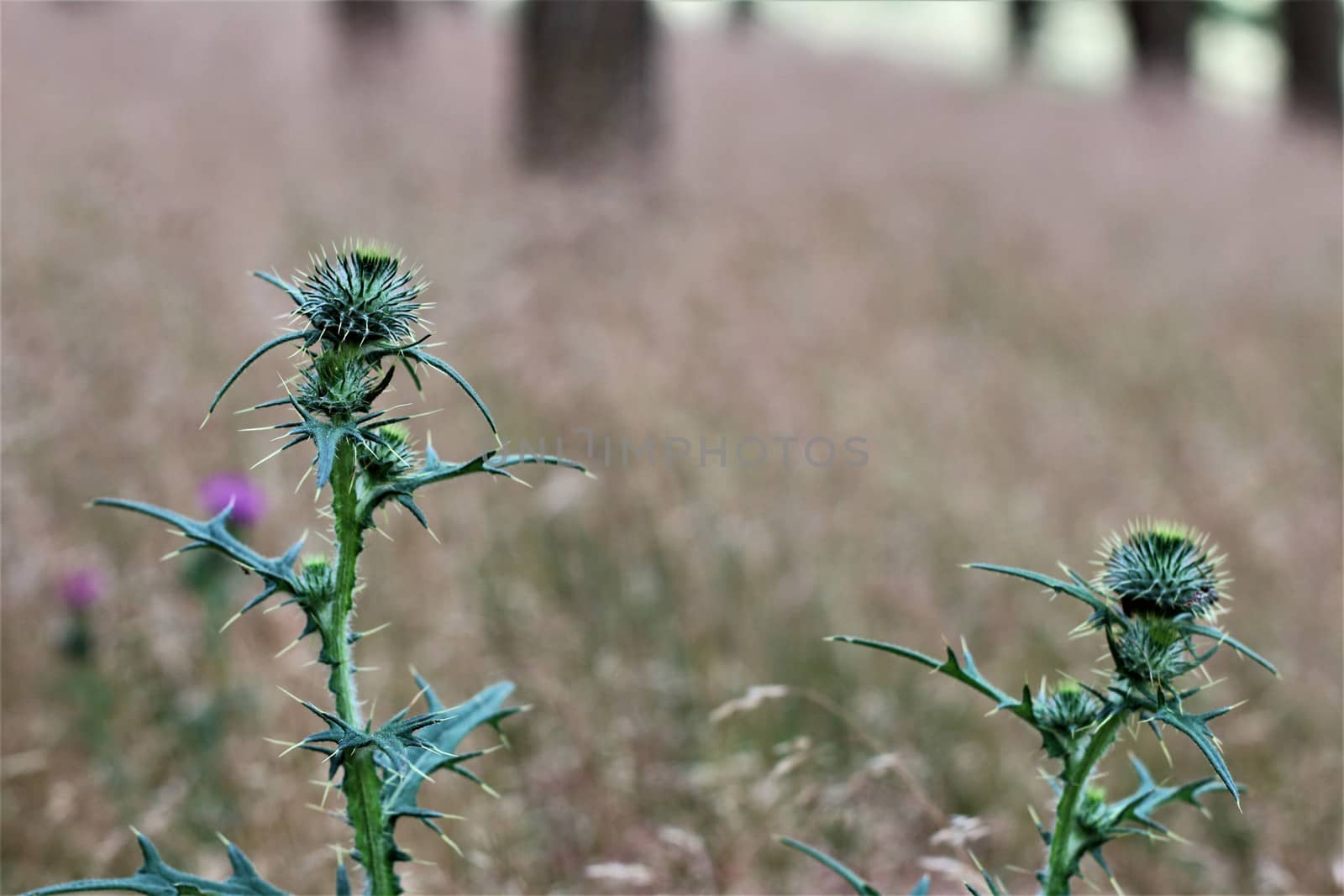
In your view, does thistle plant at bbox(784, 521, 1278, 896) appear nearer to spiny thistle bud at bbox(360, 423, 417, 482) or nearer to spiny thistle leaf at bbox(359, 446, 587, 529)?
spiny thistle leaf at bbox(359, 446, 587, 529)

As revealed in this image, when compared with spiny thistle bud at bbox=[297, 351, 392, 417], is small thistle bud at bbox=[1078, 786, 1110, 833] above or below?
below

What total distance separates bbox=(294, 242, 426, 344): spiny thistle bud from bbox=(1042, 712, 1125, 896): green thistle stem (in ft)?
2.79

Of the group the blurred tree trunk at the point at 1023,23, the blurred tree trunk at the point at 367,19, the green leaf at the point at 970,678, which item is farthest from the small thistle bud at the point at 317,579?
the blurred tree trunk at the point at 1023,23

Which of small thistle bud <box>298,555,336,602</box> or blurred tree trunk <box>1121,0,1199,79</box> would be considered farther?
blurred tree trunk <box>1121,0,1199,79</box>

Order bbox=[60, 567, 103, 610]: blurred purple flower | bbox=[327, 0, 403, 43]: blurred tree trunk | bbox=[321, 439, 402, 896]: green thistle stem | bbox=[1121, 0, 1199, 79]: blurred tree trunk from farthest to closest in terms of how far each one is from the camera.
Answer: bbox=[1121, 0, 1199, 79]: blurred tree trunk < bbox=[327, 0, 403, 43]: blurred tree trunk < bbox=[60, 567, 103, 610]: blurred purple flower < bbox=[321, 439, 402, 896]: green thistle stem

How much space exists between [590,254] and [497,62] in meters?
7.03

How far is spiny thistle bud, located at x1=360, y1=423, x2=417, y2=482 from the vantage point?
3.57 ft

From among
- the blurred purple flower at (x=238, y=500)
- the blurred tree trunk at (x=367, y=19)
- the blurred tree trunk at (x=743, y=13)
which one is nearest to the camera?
the blurred purple flower at (x=238, y=500)

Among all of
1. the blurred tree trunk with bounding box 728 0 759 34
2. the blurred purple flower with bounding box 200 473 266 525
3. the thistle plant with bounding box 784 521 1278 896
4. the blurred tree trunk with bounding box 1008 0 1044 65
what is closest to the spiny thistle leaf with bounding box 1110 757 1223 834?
the thistle plant with bounding box 784 521 1278 896

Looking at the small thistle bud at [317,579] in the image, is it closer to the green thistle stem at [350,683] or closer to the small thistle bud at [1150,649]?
the green thistle stem at [350,683]

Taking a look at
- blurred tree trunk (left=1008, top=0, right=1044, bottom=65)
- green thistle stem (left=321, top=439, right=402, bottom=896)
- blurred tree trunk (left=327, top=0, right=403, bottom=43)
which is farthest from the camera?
blurred tree trunk (left=1008, top=0, right=1044, bottom=65)

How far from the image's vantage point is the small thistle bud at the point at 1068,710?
1.20 meters

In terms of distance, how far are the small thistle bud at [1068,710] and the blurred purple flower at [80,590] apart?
2.28 m

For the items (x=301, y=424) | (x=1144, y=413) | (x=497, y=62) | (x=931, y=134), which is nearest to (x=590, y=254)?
(x=1144, y=413)
